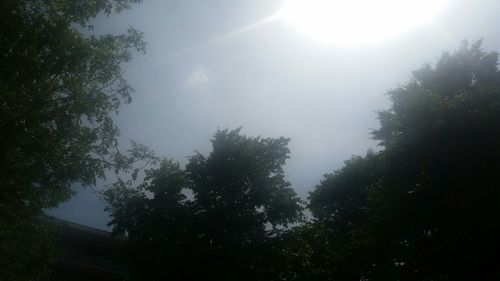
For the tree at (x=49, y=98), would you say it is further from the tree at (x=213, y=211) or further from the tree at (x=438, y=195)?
the tree at (x=438, y=195)

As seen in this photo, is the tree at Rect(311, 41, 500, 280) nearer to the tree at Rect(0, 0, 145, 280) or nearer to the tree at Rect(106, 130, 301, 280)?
the tree at Rect(106, 130, 301, 280)

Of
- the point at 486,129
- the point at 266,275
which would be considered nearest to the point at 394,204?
the point at 486,129

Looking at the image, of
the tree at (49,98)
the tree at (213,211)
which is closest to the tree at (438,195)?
the tree at (213,211)

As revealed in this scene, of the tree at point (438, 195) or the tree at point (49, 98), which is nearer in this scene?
the tree at point (49, 98)

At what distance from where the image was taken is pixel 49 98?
947cm

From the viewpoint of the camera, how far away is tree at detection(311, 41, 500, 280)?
39.2ft

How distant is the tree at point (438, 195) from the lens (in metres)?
12.0

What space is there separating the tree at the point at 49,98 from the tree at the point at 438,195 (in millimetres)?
9412

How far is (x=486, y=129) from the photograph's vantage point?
42.5 ft

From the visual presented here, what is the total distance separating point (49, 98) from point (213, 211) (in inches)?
463

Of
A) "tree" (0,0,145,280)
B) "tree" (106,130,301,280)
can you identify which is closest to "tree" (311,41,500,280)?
"tree" (106,130,301,280)

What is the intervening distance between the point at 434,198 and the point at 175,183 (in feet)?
41.2

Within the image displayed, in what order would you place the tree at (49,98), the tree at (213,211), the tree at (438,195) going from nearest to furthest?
the tree at (49,98)
the tree at (438,195)
the tree at (213,211)

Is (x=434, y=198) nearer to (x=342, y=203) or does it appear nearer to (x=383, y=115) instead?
(x=383, y=115)
